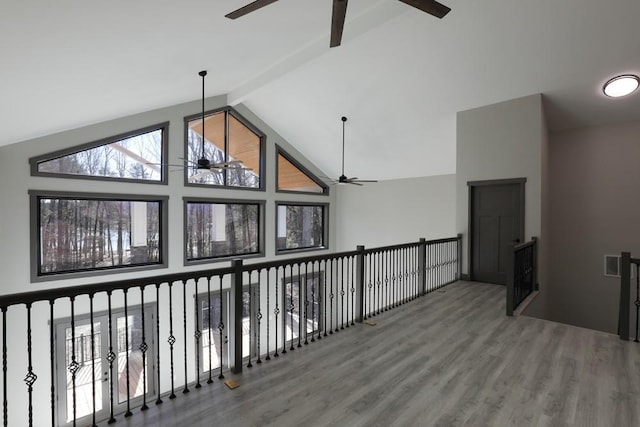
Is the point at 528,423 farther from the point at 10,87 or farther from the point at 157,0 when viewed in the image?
the point at 10,87

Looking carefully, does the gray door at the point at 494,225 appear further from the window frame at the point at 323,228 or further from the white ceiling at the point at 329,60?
the window frame at the point at 323,228

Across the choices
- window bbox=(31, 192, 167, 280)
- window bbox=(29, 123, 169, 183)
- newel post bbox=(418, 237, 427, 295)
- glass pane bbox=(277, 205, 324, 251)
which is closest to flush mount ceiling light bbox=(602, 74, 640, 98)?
newel post bbox=(418, 237, 427, 295)

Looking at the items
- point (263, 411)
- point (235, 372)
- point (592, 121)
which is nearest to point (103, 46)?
point (235, 372)

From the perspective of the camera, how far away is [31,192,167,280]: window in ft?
17.1

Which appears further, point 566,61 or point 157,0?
point 566,61

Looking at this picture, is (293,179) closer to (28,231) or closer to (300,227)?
(300,227)

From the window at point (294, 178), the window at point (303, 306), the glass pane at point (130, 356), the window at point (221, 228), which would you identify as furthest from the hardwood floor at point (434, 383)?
the window at point (294, 178)

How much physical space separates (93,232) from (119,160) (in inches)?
54.4

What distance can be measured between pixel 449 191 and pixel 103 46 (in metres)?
6.72

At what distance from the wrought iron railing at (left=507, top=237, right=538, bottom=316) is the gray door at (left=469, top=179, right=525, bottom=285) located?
390 mm

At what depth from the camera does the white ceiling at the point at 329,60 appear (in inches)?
104

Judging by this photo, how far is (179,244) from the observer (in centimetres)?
658

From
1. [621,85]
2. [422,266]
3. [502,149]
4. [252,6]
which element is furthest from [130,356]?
[621,85]

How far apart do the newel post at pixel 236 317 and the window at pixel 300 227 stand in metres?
5.56
